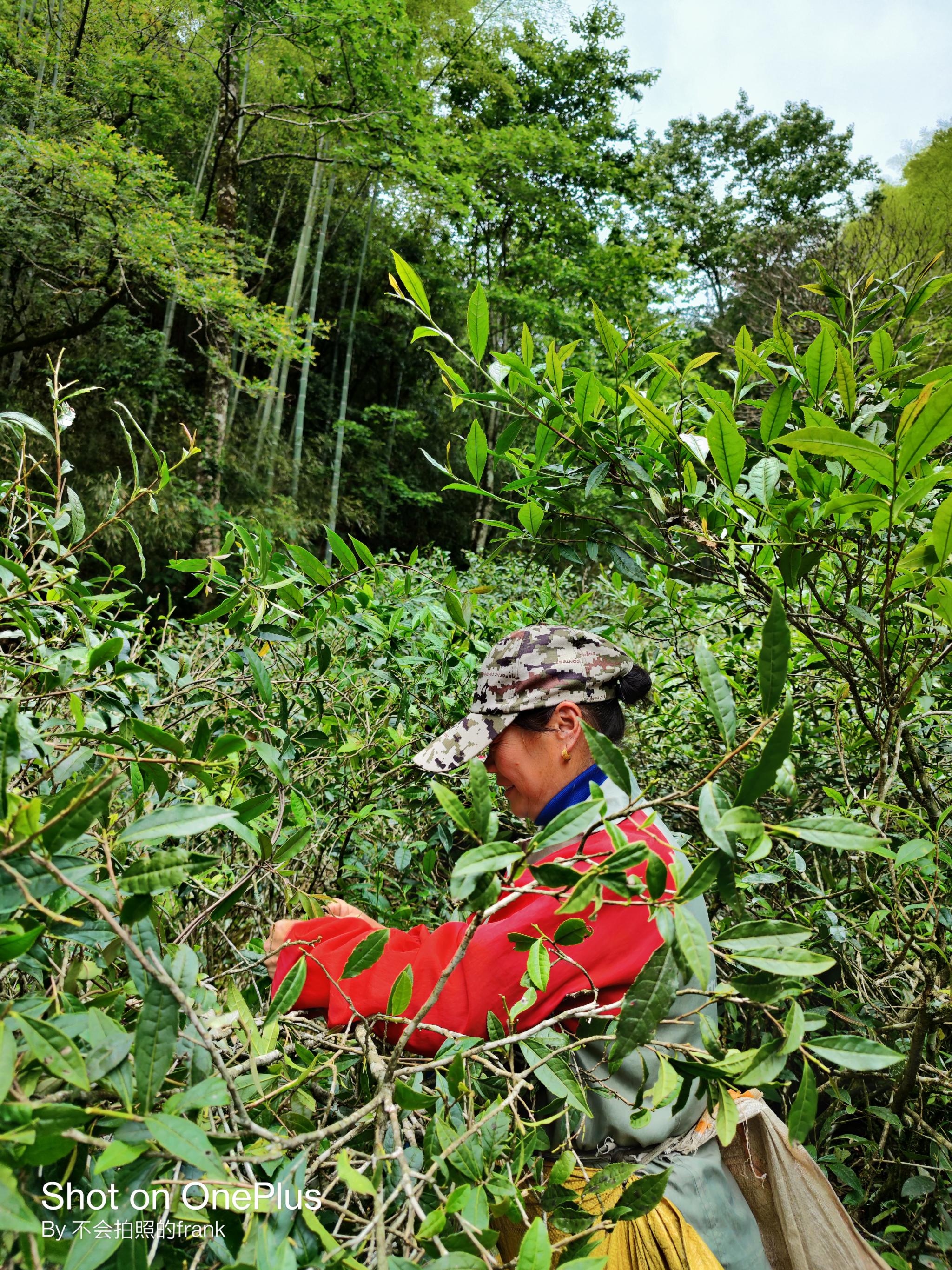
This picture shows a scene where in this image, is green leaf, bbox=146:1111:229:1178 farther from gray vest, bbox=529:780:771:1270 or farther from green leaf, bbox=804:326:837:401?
green leaf, bbox=804:326:837:401

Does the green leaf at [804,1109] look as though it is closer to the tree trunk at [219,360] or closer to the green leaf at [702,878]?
the green leaf at [702,878]

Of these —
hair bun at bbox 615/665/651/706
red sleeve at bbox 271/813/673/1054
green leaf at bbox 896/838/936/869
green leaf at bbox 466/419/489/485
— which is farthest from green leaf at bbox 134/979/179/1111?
hair bun at bbox 615/665/651/706

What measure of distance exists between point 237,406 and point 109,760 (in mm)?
13191

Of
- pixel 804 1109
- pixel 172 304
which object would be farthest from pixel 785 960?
pixel 172 304

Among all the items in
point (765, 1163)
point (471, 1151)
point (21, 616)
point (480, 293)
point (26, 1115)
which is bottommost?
point (765, 1163)

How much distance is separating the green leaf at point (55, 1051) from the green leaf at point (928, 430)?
810 mm

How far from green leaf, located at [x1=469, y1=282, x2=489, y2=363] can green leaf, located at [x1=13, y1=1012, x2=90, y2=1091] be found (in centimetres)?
84

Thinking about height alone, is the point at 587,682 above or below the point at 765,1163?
above

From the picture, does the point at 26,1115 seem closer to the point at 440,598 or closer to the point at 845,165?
the point at 440,598

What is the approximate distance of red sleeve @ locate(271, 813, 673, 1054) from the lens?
3.00 ft

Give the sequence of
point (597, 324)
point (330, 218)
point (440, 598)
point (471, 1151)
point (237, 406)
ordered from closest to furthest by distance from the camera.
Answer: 1. point (471, 1151)
2. point (597, 324)
3. point (440, 598)
4. point (237, 406)
5. point (330, 218)

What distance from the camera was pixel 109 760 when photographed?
2.48ft

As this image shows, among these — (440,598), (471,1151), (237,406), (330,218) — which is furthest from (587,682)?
(330,218)

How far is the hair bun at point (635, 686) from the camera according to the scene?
138 centimetres
